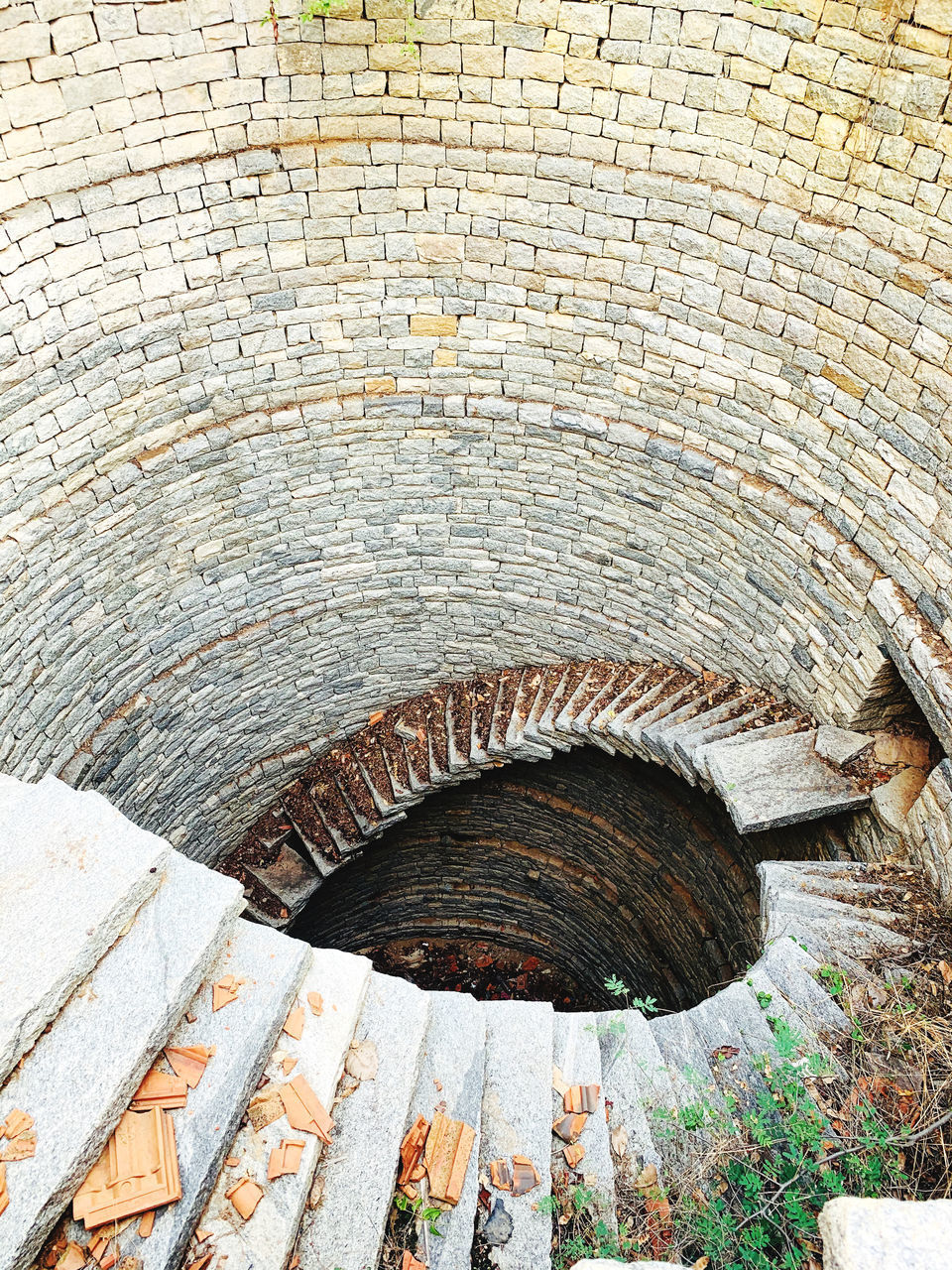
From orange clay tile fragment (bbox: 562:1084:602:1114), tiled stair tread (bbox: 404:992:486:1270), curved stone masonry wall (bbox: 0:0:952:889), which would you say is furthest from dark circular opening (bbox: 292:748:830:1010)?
tiled stair tread (bbox: 404:992:486:1270)

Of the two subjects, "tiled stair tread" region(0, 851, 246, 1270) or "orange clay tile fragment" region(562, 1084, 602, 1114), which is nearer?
"tiled stair tread" region(0, 851, 246, 1270)

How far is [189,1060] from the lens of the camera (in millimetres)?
2727

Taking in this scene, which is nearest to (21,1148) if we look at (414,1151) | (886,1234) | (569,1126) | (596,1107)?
(414,1151)

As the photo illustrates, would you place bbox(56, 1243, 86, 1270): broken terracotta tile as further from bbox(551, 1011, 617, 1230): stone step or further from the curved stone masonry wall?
the curved stone masonry wall

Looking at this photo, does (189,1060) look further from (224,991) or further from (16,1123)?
(16,1123)

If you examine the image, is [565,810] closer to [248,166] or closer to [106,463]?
[106,463]

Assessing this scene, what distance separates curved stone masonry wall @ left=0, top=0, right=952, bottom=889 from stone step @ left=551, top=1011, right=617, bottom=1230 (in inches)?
94.0

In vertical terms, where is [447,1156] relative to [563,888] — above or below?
below

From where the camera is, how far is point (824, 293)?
162 inches

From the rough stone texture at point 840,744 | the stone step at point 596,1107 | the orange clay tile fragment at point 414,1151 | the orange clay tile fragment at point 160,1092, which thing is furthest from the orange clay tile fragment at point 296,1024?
the rough stone texture at point 840,744

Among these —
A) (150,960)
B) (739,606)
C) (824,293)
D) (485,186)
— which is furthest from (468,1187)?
(485,186)

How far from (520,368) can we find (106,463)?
254cm

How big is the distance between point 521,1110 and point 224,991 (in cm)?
118

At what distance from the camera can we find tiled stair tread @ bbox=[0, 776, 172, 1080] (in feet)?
8.37
